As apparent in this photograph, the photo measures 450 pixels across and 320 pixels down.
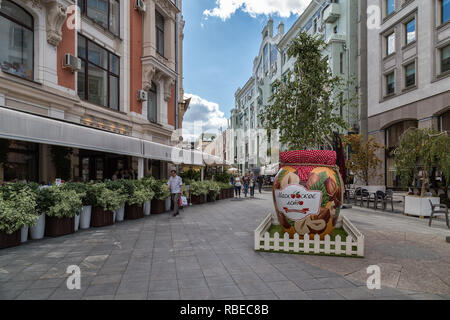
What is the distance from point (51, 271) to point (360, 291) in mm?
4782

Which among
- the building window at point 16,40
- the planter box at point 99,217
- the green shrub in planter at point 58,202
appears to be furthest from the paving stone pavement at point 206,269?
the building window at point 16,40

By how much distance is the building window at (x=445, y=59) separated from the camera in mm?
16344

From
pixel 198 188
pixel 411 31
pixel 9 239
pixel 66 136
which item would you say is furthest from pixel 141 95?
pixel 411 31

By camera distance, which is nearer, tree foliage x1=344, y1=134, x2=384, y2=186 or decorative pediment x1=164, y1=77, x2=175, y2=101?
tree foliage x1=344, y1=134, x2=384, y2=186

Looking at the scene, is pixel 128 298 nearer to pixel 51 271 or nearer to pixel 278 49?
pixel 51 271

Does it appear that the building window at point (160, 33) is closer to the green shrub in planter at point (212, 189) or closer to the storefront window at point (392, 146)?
the green shrub in planter at point (212, 189)

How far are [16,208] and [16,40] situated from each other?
715cm


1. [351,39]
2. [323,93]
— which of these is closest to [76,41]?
[323,93]

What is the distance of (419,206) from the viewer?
1128cm

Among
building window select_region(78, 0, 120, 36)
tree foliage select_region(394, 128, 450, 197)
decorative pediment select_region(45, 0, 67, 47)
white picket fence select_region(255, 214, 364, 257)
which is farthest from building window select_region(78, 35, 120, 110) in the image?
tree foliage select_region(394, 128, 450, 197)

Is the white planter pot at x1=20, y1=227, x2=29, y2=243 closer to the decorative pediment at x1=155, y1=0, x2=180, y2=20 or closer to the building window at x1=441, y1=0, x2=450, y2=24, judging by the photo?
the decorative pediment at x1=155, y1=0, x2=180, y2=20

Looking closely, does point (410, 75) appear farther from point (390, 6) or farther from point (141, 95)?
point (141, 95)

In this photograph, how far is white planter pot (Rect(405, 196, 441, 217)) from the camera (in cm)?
1116

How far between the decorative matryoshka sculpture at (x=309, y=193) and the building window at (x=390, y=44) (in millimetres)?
19863
